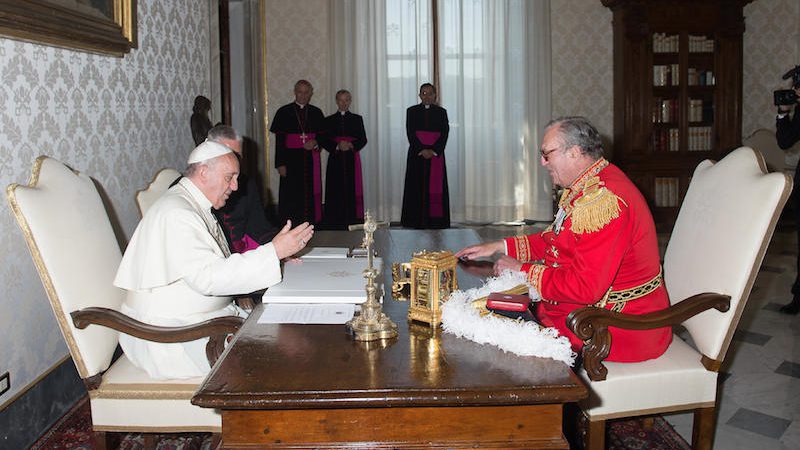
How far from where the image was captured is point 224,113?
767cm

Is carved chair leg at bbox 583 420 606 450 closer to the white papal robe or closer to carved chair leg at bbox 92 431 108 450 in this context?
the white papal robe

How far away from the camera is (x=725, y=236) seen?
252 cm

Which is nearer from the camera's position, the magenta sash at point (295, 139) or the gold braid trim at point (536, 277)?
the gold braid trim at point (536, 277)

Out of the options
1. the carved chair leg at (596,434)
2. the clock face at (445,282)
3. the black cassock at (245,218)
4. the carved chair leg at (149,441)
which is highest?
the black cassock at (245,218)

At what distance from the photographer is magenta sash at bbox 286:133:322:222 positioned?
28.2 ft

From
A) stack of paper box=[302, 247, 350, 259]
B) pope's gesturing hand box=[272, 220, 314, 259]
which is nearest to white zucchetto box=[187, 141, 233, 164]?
pope's gesturing hand box=[272, 220, 314, 259]

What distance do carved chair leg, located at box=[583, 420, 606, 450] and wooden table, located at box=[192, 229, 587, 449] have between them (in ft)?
2.48

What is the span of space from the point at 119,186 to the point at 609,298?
2.73 metres

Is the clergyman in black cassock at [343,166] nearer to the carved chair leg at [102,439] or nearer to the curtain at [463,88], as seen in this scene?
the curtain at [463,88]

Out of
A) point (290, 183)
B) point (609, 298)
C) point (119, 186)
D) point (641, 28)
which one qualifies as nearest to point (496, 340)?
point (609, 298)

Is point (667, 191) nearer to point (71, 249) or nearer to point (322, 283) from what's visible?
point (322, 283)

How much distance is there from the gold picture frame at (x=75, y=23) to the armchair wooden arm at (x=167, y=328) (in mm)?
1280

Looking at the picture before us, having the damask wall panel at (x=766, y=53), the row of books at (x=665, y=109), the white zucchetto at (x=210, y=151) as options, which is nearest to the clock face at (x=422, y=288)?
the white zucchetto at (x=210, y=151)

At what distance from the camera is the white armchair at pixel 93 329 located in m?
2.36
